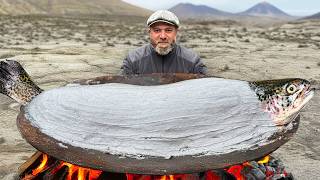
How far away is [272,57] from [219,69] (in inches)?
104

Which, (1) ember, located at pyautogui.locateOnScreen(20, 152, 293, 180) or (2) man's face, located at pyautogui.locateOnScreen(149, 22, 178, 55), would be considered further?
(2) man's face, located at pyautogui.locateOnScreen(149, 22, 178, 55)

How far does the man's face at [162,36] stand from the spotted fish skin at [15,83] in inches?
52.6

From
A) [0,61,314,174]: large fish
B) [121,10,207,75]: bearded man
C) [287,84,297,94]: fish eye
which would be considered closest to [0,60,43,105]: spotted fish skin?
[0,61,314,174]: large fish

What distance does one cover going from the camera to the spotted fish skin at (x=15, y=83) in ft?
8.34

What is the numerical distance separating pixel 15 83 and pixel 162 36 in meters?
1.44

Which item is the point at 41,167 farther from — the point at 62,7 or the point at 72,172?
the point at 62,7

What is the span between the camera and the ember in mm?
2500

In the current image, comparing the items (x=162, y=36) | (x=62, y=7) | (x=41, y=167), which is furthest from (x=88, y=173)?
(x=62, y=7)

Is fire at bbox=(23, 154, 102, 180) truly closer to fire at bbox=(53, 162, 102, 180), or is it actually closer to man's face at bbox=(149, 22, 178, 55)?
fire at bbox=(53, 162, 102, 180)

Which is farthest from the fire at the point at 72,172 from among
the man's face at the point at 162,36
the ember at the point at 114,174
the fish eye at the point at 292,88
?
the man's face at the point at 162,36

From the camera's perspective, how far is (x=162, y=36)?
3.65 metres

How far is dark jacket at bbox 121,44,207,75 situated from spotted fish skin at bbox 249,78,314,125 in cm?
176

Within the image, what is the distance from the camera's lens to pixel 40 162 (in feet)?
9.15

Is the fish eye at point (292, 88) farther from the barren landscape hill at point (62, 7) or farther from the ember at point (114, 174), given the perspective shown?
the barren landscape hill at point (62, 7)
